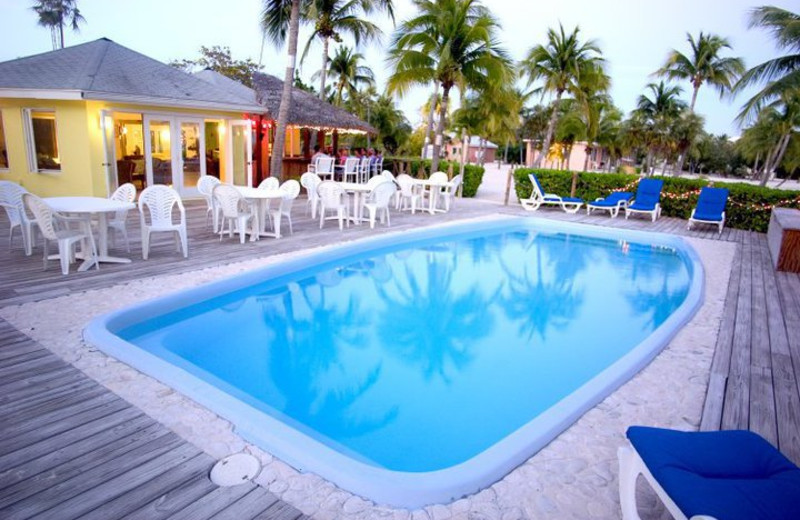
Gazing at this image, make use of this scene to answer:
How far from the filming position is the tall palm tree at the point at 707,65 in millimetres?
27219

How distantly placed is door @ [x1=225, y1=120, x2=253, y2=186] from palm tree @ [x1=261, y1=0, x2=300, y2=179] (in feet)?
2.37

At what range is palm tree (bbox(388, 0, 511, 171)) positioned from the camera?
13102mm

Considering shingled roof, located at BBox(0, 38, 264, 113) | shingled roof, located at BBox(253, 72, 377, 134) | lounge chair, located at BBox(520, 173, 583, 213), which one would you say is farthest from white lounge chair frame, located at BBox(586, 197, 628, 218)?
shingled roof, located at BBox(0, 38, 264, 113)

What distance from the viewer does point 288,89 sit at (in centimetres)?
1203

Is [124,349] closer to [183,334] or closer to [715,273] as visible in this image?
[183,334]

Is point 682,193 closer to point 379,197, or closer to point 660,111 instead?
point 379,197

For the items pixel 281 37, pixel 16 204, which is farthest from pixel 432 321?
pixel 281 37

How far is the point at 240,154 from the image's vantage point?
1362 centimetres

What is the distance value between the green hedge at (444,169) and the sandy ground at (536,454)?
11.6m

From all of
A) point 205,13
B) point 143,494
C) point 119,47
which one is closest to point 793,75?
point 143,494

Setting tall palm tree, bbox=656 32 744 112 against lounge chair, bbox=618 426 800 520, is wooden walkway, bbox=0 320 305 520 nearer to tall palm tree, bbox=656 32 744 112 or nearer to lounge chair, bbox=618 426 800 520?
lounge chair, bbox=618 426 800 520

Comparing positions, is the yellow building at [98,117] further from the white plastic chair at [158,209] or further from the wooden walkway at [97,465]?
the wooden walkway at [97,465]

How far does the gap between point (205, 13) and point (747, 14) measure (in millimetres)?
32834

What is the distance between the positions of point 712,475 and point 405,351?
10.5 ft
